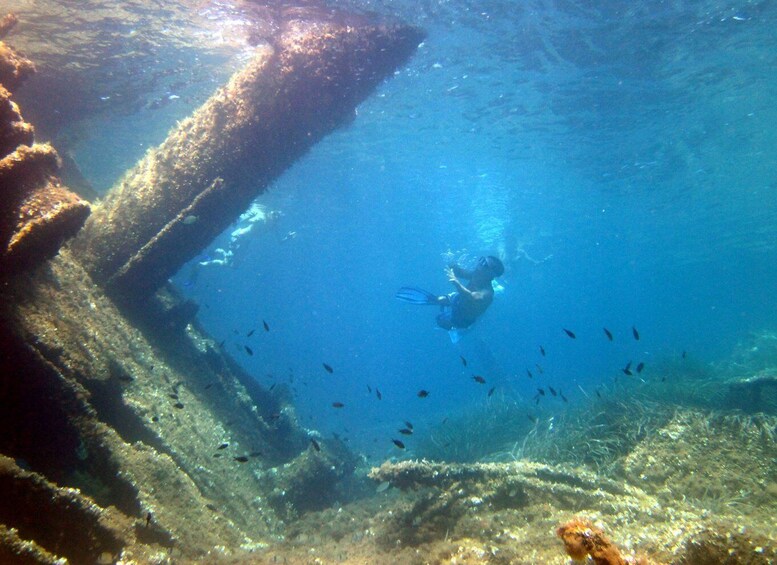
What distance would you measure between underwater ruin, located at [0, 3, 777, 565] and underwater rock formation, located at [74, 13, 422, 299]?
4cm

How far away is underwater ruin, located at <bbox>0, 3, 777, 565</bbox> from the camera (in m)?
4.74

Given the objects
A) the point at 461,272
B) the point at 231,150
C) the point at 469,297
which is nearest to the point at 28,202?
the point at 231,150

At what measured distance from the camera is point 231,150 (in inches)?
341

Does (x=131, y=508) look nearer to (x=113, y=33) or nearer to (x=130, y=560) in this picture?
(x=130, y=560)

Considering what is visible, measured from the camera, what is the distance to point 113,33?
14.5m

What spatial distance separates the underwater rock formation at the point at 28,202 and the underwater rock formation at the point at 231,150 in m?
2.94

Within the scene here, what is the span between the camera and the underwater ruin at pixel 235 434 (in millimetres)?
4738

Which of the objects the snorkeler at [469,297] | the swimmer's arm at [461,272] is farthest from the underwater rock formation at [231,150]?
the swimmer's arm at [461,272]

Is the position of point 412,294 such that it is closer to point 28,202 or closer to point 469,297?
point 469,297

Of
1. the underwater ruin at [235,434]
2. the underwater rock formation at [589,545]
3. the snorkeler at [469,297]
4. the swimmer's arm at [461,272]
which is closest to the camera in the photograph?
the underwater rock formation at [589,545]

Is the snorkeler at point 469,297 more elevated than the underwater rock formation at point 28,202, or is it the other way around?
the underwater rock formation at point 28,202

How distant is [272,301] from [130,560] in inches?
2757

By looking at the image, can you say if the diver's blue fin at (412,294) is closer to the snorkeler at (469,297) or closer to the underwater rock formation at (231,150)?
the snorkeler at (469,297)

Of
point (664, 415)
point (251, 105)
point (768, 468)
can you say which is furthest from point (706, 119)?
point (251, 105)
